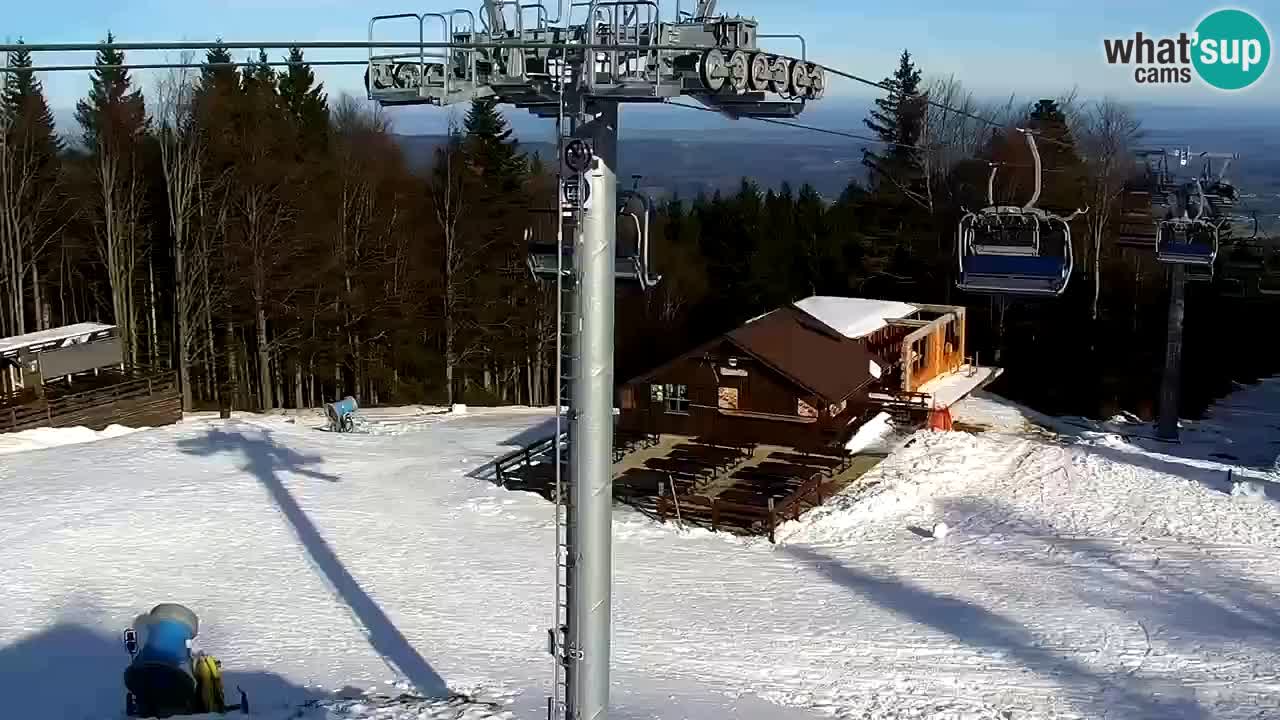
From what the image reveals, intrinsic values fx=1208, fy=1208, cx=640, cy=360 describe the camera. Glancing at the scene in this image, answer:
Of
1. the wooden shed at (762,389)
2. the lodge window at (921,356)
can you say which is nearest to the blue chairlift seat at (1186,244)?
the lodge window at (921,356)

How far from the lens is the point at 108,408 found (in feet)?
101

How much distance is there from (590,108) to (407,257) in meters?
33.9

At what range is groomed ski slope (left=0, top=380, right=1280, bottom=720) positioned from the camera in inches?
587

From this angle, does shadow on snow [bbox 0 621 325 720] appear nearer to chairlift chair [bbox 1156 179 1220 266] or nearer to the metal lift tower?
the metal lift tower

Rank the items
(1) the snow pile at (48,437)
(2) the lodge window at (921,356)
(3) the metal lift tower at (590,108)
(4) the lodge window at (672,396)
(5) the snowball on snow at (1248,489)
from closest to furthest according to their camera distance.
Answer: (3) the metal lift tower at (590,108)
(5) the snowball on snow at (1248,489)
(4) the lodge window at (672,396)
(1) the snow pile at (48,437)
(2) the lodge window at (921,356)

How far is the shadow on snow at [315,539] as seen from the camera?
1560cm

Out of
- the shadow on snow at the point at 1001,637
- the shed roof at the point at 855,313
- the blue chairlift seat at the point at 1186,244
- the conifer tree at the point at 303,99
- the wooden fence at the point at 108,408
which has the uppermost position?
the conifer tree at the point at 303,99

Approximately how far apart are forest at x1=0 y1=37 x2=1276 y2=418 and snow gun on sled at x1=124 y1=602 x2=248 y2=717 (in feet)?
89.4

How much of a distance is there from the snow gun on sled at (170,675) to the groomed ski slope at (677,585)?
24.3 inches

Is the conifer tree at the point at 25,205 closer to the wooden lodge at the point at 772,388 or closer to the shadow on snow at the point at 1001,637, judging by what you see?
the wooden lodge at the point at 772,388

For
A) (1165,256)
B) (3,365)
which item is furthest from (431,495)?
(1165,256)

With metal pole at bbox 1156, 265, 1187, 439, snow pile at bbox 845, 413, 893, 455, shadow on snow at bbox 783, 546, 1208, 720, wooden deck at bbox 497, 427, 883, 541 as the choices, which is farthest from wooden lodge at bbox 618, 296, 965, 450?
metal pole at bbox 1156, 265, 1187, 439

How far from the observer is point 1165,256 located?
28.6 m

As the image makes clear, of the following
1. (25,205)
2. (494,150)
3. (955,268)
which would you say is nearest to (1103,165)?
(955,268)
